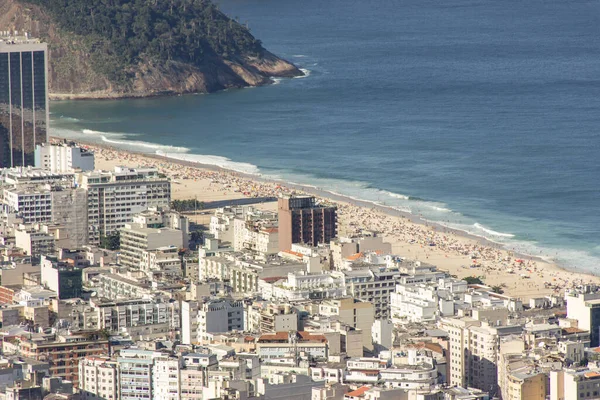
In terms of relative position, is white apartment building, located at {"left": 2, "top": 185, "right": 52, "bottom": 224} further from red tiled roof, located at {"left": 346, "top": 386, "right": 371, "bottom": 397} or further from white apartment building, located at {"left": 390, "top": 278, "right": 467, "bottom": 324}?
red tiled roof, located at {"left": 346, "top": 386, "right": 371, "bottom": 397}

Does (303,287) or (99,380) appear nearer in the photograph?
(99,380)

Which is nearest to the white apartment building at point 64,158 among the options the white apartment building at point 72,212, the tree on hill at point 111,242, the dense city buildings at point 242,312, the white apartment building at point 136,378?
the dense city buildings at point 242,312

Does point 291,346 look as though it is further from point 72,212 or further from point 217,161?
point 217,161

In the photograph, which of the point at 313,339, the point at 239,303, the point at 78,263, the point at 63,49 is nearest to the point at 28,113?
the point at 78,263

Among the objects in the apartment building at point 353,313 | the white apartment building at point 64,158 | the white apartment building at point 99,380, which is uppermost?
the white apartment building at point 64,158

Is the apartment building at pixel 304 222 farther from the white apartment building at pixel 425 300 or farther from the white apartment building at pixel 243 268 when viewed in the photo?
the white apartment building at pixel 425 300

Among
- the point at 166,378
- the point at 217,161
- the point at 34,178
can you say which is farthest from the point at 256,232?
the point at 217,161
